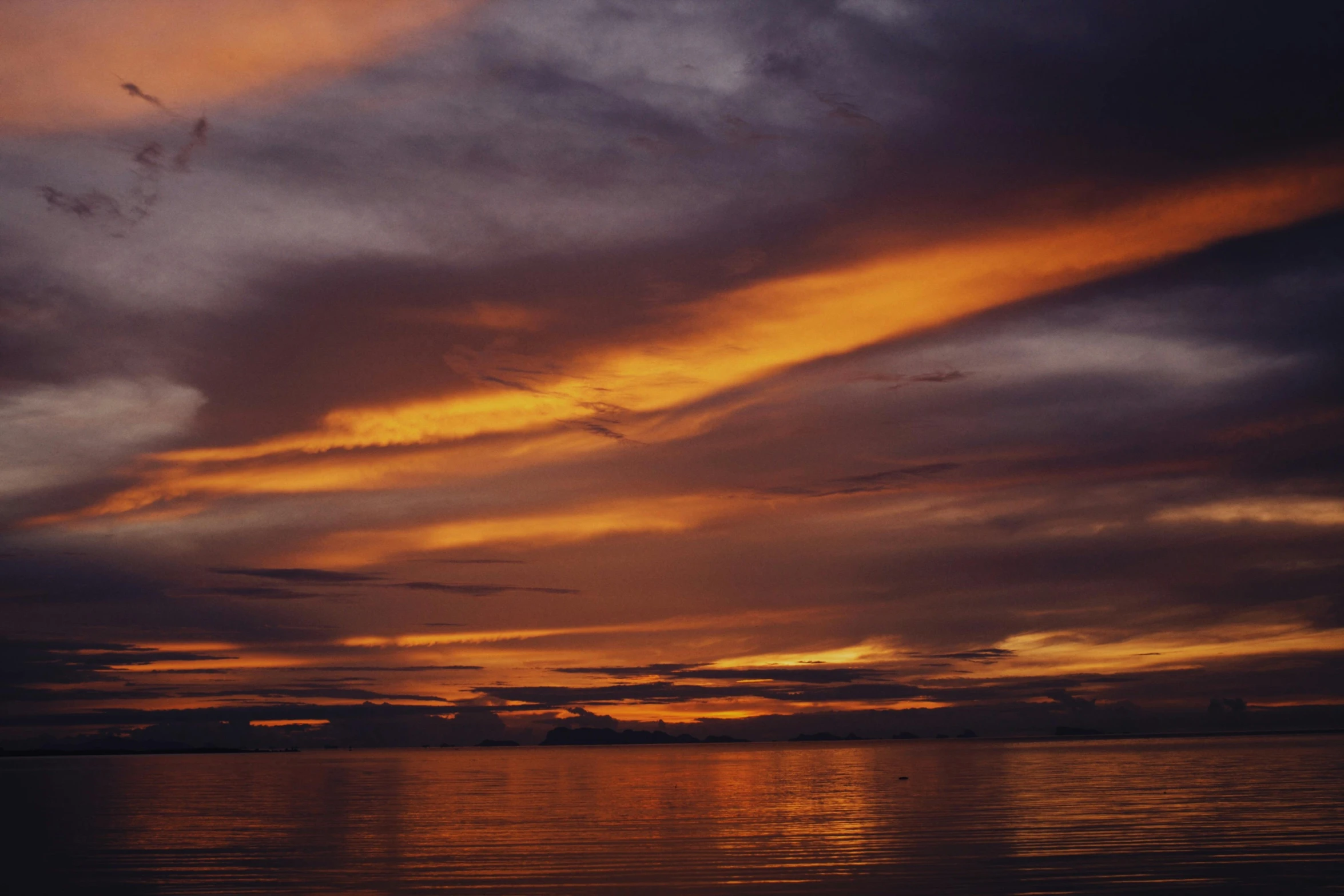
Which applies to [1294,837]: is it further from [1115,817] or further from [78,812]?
[78,812]

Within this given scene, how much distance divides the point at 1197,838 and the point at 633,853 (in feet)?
80.5

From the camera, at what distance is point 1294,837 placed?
4750 centimetres

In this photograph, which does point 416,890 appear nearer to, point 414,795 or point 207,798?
point 414,795

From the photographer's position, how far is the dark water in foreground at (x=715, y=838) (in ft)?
123

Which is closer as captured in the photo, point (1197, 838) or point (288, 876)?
point (288, 876)

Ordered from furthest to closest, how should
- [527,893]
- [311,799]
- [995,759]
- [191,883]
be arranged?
1. [995,759]
2. [311,799]
3. [191,883]
4. [527,893]

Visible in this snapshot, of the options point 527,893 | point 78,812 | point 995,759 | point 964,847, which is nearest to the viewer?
point 527,893

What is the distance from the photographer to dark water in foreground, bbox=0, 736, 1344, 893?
37.4 m

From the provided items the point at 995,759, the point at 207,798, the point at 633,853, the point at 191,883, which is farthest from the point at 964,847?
the point at 995,759

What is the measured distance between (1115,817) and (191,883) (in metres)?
45.0

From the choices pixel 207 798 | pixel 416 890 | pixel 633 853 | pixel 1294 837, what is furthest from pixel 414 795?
pixel 1294 837

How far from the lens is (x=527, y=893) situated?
3531 centimetres

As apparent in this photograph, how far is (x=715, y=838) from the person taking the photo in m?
50.7

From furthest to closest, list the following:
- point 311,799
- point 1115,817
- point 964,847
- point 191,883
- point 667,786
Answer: point 667,786 < point 311,799 < point 1115,817 < point 964,847 < point 191,883
